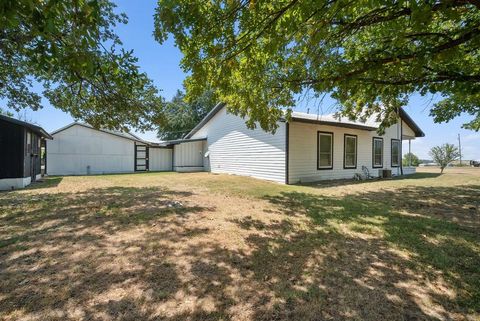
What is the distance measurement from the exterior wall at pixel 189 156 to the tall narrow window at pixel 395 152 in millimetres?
14171

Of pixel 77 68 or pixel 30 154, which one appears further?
pixel 30 154

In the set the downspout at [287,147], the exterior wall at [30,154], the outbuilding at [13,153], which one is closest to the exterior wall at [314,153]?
the downspout at [287,147]

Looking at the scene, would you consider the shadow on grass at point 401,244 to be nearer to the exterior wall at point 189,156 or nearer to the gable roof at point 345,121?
the gable roof at point 345,121

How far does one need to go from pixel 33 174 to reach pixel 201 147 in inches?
432

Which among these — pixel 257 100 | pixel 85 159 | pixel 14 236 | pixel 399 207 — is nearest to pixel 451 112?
pixel 399 207

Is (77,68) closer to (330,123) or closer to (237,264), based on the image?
(237,264)

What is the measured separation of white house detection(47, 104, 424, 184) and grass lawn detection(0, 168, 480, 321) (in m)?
6.25

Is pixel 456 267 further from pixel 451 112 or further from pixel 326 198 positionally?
pixel 451 112

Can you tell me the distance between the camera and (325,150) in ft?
43.1

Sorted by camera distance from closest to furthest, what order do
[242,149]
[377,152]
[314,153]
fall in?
[314,153] → [242,149] → [377,152]

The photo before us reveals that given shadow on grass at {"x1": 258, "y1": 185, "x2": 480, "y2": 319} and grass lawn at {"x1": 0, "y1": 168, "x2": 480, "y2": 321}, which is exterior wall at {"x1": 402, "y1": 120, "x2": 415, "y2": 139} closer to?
shadow on grass at {"x1": 258, "y1": 185, "x2": 480, "y2": 319}

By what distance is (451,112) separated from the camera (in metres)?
11.4

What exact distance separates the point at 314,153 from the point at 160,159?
571 inches

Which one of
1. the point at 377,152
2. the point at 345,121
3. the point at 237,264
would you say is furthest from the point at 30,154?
the point at 377,152
